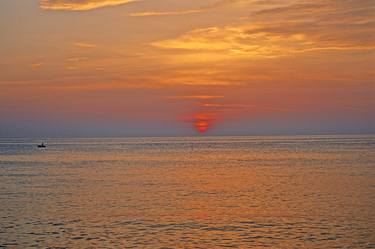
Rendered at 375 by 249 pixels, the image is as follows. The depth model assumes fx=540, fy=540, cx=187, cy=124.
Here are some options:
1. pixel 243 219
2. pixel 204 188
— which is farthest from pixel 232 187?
pixel 243 219

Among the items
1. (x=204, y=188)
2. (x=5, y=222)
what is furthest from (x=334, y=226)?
(x=204, y=188)

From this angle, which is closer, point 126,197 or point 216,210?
point 216,210

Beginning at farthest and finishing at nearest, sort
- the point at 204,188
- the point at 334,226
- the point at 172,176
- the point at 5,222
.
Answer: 1. the point at 172,176
2. the point at 204,188
3. the point at 5,222
4. the point at 334,226

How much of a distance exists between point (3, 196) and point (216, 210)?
19.2 metres

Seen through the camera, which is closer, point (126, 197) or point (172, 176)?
point (126, 197)

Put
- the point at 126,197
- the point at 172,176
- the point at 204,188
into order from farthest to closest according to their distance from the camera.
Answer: the point at 172,176 → the point at 204,188 → the point at 126,197

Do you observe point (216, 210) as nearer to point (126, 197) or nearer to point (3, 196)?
point (126, 197)

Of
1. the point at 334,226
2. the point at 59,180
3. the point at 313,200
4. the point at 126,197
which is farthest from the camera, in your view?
the point at 59,180

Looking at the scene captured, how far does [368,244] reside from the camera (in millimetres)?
24438

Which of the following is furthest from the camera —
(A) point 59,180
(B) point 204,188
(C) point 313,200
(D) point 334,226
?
(A) point 59,180

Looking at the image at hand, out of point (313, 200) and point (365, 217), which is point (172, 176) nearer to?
point (313, 200)

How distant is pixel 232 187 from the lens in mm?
49406

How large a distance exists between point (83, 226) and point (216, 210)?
9.23m

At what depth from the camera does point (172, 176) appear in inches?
2486
